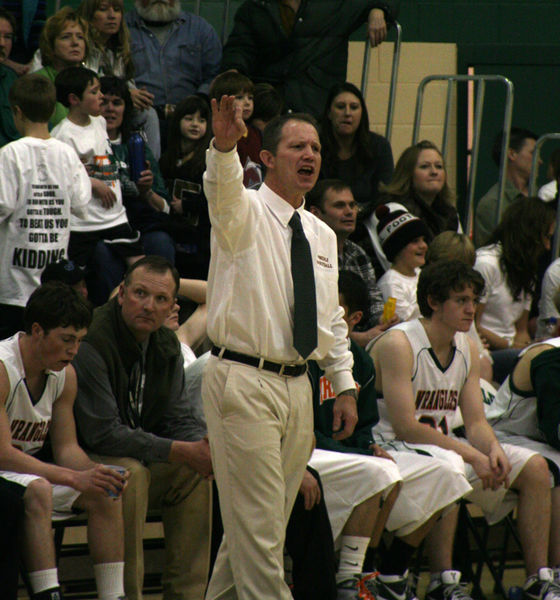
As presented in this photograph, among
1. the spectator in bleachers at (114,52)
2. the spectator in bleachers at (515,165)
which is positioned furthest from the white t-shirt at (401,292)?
the spectator in bleachers at (515,165)

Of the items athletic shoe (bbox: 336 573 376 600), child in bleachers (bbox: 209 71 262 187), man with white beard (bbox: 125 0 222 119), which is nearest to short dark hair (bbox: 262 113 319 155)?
athletic shoe (bbox: 336 573 376 600)

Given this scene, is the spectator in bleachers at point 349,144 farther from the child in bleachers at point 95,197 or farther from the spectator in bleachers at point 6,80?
the spectator in bleachers at point 6,80

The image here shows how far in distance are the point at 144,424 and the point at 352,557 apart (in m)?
0.98

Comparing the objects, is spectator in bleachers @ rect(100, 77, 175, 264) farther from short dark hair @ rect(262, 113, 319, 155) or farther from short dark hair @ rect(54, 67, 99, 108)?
short dark hair @ rect(262, 113, 319, 155)

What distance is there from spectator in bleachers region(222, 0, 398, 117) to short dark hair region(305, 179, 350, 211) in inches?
61.0

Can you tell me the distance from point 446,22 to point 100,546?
636 cm

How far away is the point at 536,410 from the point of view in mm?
5160

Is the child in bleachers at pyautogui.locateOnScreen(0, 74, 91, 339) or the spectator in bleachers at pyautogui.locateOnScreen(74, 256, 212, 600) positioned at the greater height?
the child in bleachers at pyautogui.locateOnScreen(0, 74, 91, 339)

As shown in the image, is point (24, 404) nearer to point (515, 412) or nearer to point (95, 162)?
point (95, 162)

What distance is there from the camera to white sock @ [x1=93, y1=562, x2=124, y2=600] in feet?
12.8

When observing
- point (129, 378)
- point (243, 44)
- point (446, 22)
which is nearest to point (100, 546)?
point (129, 378)

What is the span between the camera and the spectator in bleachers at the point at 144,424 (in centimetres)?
420

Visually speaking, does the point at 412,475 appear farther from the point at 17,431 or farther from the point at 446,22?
the point at 446,22

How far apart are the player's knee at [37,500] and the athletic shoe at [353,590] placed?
118 cm
